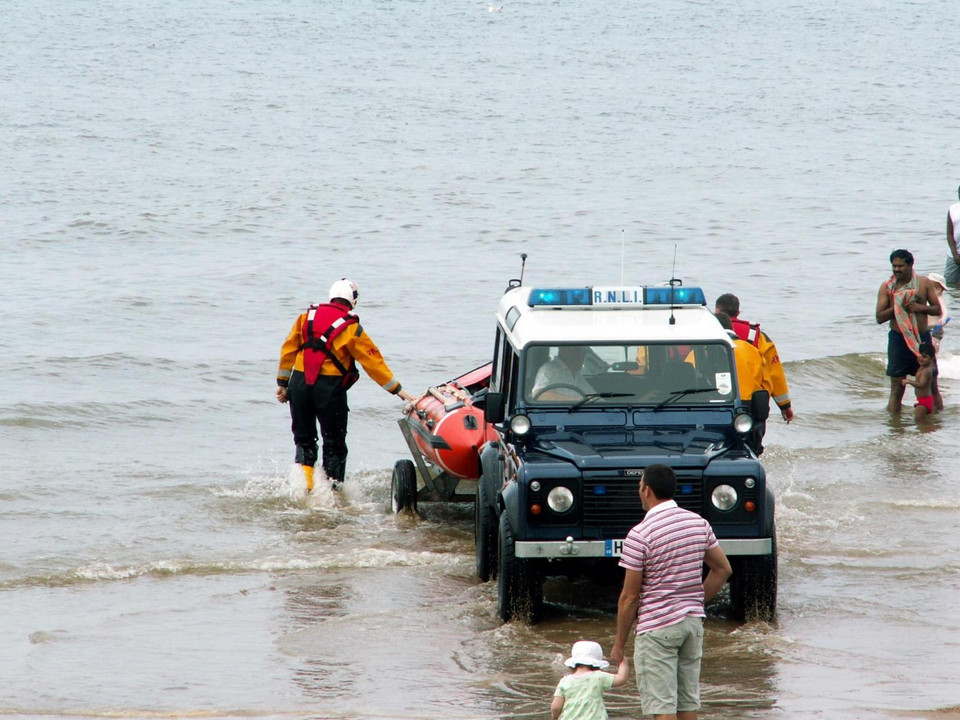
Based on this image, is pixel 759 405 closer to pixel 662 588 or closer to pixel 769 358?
pixel 769 358

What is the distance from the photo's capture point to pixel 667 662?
579 cm

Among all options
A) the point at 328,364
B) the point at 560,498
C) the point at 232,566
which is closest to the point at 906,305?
the point at 328,364

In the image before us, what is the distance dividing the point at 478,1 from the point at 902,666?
6288 centimetres

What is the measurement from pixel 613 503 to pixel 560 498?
292 mm

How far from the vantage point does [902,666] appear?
291 inches

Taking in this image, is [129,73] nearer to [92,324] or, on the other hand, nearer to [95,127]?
[95,127]

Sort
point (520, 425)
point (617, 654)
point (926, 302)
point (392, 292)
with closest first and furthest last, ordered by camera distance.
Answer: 1. point (617, 654)
2. point (520, 425)
3. point (926, 302)
4. point (392, 292)

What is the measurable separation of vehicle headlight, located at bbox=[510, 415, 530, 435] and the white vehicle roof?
18.0 inches

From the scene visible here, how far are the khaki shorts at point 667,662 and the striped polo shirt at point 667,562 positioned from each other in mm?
44

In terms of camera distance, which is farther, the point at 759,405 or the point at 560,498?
the point at 759,405

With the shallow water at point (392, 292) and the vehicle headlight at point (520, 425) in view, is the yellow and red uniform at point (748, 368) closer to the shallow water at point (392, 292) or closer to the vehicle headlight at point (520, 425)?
the shallow water at point (392, 292)

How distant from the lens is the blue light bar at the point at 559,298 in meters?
8.82

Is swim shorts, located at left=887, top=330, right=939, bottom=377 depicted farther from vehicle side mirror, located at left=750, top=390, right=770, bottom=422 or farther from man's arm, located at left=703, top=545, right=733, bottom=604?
man's arm, located at left=703, top=545, right=733, bottom=604

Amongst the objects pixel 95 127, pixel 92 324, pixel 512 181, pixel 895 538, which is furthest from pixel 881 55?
pixel 895 538
